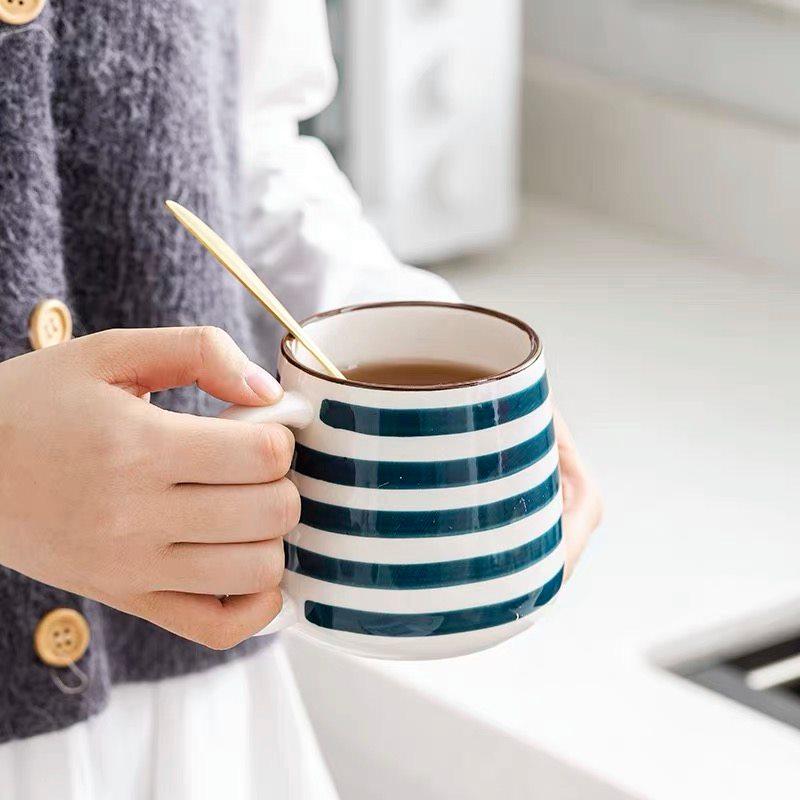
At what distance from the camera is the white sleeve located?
64 centimetres

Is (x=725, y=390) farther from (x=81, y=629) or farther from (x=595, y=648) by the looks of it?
(x=81, y=629)

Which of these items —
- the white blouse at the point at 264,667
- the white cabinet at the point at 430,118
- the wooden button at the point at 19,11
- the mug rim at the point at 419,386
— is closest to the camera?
the mug rim at the point at 419,386

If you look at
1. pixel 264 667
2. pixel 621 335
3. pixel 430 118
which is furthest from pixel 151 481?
pixel 430 118

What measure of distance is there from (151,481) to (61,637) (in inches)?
7.2

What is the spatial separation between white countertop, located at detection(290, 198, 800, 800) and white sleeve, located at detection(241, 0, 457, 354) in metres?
0.19

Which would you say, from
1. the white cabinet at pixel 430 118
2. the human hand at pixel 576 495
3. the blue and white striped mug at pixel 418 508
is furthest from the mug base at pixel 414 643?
the white cabinet at pixel 430 118

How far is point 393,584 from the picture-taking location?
0.40m

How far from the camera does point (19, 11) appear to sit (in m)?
0.49

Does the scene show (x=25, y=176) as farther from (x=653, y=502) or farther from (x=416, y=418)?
(x=653, y=502)

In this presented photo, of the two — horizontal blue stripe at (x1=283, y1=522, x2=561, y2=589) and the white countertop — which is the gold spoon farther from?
Result: the white countertop

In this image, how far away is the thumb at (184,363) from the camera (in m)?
0.39

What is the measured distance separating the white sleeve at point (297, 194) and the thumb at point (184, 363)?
0.75 feet

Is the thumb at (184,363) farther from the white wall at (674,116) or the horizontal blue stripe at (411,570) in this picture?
the white wall at (674,116)

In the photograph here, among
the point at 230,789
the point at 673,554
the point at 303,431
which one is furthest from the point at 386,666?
the point at 303,431
